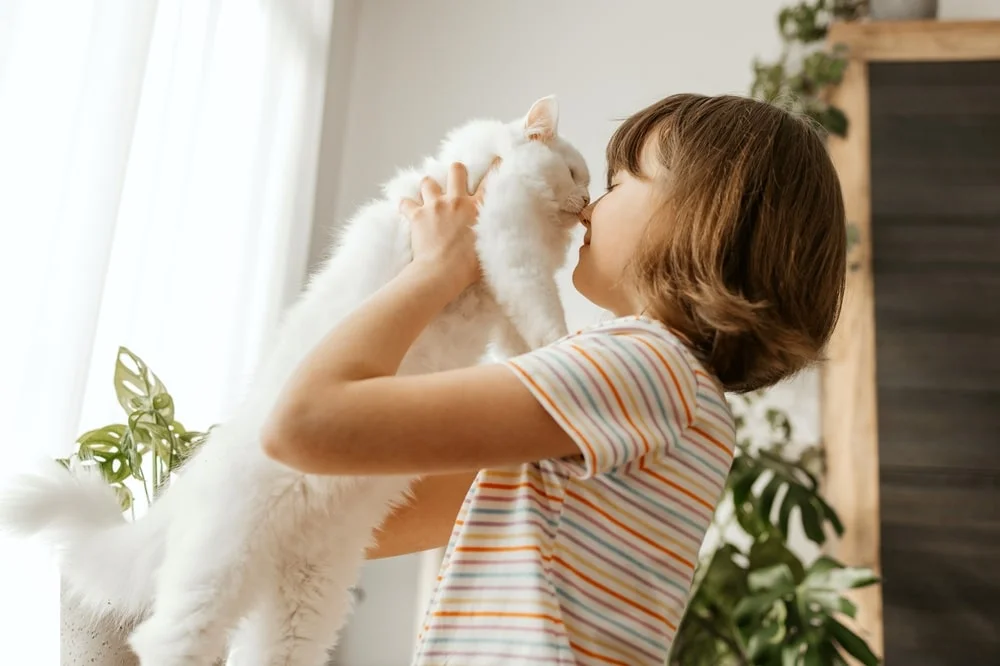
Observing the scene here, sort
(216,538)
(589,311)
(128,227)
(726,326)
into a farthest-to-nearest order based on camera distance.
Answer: (589,311) → (128,227) → (216,538) → (726,326)

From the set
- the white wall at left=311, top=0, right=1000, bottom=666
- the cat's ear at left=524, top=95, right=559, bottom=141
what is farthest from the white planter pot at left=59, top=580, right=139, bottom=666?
the white wall at left=311, top=0, right=1000, bottom=666

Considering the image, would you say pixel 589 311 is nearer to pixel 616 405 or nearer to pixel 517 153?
pixel 517 153

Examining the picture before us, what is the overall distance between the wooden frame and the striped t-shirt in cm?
147

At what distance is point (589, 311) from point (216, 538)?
67.6 inches

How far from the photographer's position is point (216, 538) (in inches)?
33.7

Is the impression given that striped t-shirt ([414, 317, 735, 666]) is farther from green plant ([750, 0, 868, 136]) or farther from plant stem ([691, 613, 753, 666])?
green plant ([750, 0, 868, 136])

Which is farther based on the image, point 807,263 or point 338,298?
point 338,298

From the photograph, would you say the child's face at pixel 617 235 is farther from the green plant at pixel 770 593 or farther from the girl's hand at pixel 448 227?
the green plant at pixel 770 593

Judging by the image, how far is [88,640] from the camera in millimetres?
858

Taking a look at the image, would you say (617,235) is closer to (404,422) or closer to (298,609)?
(404,422)

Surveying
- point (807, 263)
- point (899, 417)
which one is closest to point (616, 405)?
point (807, 263)

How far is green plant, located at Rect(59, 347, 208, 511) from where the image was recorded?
1006mm

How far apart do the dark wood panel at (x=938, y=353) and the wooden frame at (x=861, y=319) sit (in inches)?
1.0

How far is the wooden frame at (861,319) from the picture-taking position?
2012mm
